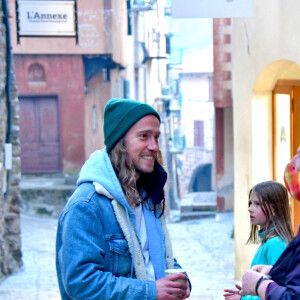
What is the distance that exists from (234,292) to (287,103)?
3944mm

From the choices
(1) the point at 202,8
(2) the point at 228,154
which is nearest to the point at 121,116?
(1) the point at 202,8

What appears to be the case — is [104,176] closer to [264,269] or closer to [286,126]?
[264,269]

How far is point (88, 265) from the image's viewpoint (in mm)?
2449

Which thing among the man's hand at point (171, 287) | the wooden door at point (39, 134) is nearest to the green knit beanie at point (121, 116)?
the man's hand at point (171, 287)

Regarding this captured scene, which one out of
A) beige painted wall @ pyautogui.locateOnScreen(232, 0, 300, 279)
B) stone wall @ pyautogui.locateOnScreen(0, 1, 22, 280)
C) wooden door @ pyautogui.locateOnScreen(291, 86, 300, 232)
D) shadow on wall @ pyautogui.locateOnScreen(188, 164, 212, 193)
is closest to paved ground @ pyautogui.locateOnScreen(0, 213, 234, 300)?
stone wall @ pyautogui.locateOnScreen(0, 1, 22, 280)

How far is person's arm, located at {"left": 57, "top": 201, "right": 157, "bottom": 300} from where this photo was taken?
244 centimetres

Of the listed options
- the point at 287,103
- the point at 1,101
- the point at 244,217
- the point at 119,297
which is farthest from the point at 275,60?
the point at 119,297

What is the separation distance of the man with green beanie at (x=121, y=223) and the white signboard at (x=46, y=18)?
26.4ft

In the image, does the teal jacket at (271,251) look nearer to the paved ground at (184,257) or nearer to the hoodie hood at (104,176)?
the hoodie hood at (104,176)

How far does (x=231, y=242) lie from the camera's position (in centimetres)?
1248

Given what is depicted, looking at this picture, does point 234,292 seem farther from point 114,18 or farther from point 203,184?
point 203,184

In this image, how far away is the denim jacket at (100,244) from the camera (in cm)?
245

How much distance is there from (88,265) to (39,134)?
16059mm

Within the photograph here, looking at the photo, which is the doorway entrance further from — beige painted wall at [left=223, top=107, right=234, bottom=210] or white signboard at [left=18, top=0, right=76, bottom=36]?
beige painted wall at [left=223, top=107, right=234, bottom=210]
